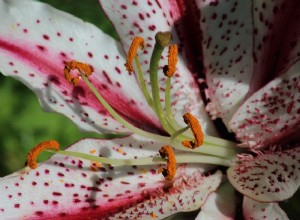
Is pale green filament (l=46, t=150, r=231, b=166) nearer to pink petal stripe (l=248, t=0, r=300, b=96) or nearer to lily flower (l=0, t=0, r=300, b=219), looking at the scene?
lily flower (l=0, t=0, r=300, b=219)

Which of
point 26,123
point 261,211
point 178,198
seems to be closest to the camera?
point 261,211

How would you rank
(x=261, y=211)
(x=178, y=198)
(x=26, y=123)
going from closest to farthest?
(x=261, y=211) → (x=178, y=198) → (x=26, y=123)

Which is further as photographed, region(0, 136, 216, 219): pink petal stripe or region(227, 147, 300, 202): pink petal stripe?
region(0, 136, 216, 219): pink petal stripe

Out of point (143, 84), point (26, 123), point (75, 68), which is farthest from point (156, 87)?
point (26, 123)

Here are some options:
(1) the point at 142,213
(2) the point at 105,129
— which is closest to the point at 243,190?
(1) the point at 142,213

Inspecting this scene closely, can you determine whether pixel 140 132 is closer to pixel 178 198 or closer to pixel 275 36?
pixel 178 198

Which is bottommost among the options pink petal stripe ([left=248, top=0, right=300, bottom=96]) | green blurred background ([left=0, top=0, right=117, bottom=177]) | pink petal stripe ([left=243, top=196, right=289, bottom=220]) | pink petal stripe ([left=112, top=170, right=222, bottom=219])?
pink petal stripe ([left=243, top=196, right=289, bottom=220])

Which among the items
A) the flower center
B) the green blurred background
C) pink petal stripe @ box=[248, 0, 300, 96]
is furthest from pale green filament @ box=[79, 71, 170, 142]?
the green blurred background

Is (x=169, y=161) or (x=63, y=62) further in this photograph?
(x=63, y=62)
